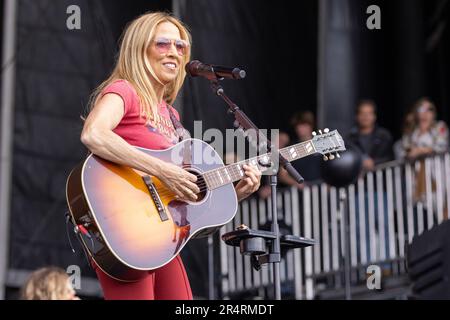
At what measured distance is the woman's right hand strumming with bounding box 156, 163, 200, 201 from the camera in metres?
5.29

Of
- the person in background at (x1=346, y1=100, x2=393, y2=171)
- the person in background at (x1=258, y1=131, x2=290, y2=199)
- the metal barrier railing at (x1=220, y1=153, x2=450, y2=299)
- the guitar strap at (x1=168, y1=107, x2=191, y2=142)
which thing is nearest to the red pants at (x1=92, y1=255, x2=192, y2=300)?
the guitar strap at (x1=168, y1=107, x2=191, y2=142)

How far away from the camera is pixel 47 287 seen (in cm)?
595

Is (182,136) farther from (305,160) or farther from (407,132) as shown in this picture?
(407,132)

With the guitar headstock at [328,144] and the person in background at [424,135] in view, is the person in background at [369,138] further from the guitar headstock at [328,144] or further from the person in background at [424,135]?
the guitar headstock at [328,144]

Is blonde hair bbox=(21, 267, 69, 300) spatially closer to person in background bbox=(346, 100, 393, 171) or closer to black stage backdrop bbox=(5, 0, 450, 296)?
black stage backdrop bbox=(5, 0, 450, 296)

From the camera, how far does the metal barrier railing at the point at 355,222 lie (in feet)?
32.0

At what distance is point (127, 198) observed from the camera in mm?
5246

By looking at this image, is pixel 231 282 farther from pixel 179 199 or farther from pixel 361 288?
pixel 179 199

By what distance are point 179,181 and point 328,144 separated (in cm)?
107

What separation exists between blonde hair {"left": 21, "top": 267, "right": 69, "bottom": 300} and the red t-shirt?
1.10 metres

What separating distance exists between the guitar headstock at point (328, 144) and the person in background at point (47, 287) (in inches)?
65.0

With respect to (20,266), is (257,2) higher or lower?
higher
